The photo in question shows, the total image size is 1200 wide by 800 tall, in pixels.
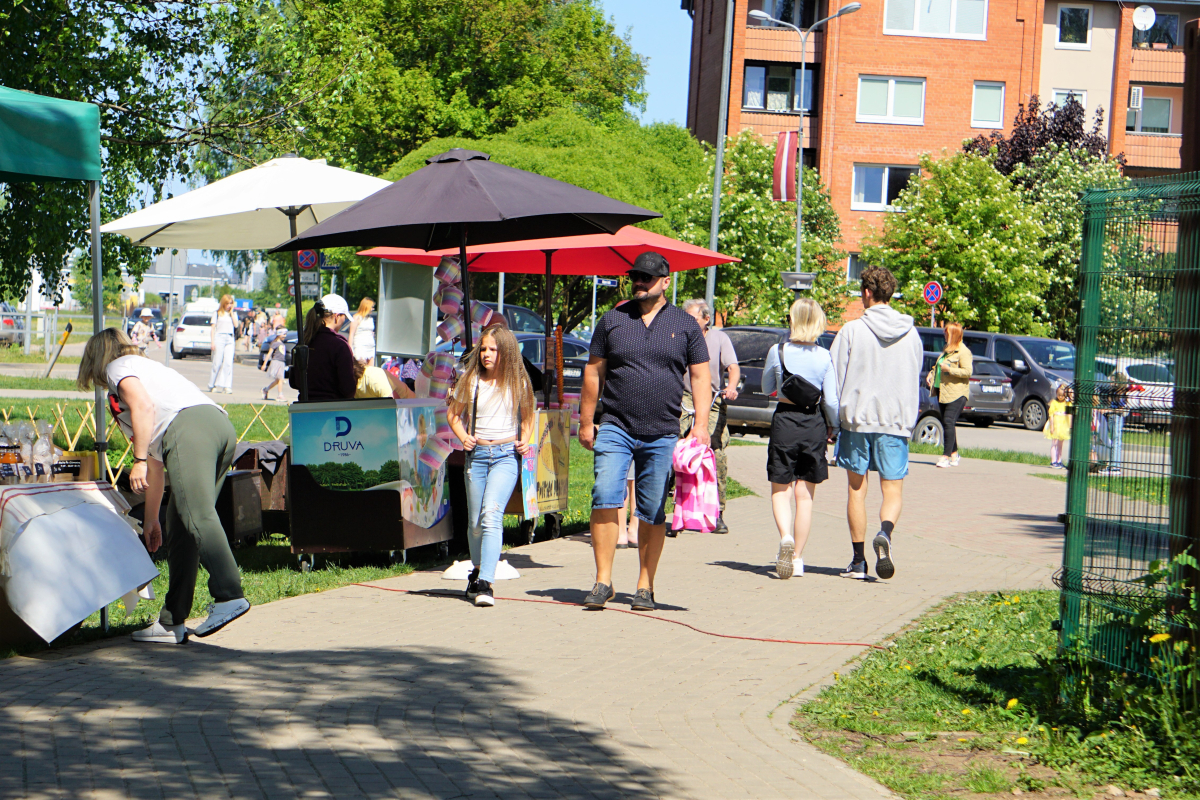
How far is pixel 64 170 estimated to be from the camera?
6.84m

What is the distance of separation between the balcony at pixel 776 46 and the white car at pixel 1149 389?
4560cm

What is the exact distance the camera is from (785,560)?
8.62 m

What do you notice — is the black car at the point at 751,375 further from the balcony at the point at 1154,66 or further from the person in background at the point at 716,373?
the balcony at the point at 1154,66

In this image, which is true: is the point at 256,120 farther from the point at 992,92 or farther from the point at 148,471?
the point at 992,92

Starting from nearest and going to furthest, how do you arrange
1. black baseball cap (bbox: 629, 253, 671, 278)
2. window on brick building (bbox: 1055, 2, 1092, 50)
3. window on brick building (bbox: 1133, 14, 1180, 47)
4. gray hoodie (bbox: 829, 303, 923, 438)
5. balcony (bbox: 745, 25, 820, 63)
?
1. black baseball cap (bbox: 629, 253, 671, 278)
2. gray hoodie (bbox: 829, 303, 923, 438)
3. balcony (bbox: 745, 25, 820, 63)
4. window on brick building (bbox: 1055, 2, 1092, 50)
5. window on brick building (bbox: 1133, 14, 1180, 47)

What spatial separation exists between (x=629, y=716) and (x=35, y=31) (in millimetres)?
10217

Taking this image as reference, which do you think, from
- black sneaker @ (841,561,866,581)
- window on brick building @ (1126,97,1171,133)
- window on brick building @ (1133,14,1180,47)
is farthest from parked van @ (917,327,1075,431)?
window on brick building @ (1133,14,1180,47)

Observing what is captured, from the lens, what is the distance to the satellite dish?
161 ft

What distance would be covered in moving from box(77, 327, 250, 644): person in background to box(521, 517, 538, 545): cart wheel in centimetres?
393

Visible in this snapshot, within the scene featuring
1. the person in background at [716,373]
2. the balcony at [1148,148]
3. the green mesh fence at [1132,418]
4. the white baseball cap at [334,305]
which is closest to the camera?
the green mesh fence at [1132,418]

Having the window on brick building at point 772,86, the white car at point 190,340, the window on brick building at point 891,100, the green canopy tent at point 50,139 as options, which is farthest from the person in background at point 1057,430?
the white car at point 190,340

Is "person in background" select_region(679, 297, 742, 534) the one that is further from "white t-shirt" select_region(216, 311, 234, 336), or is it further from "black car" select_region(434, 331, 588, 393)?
"white t-shirt" select_region(216, 311, 234, 336)

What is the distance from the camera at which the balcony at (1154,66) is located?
165 feet

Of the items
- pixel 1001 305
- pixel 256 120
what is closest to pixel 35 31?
pixel 256 120
